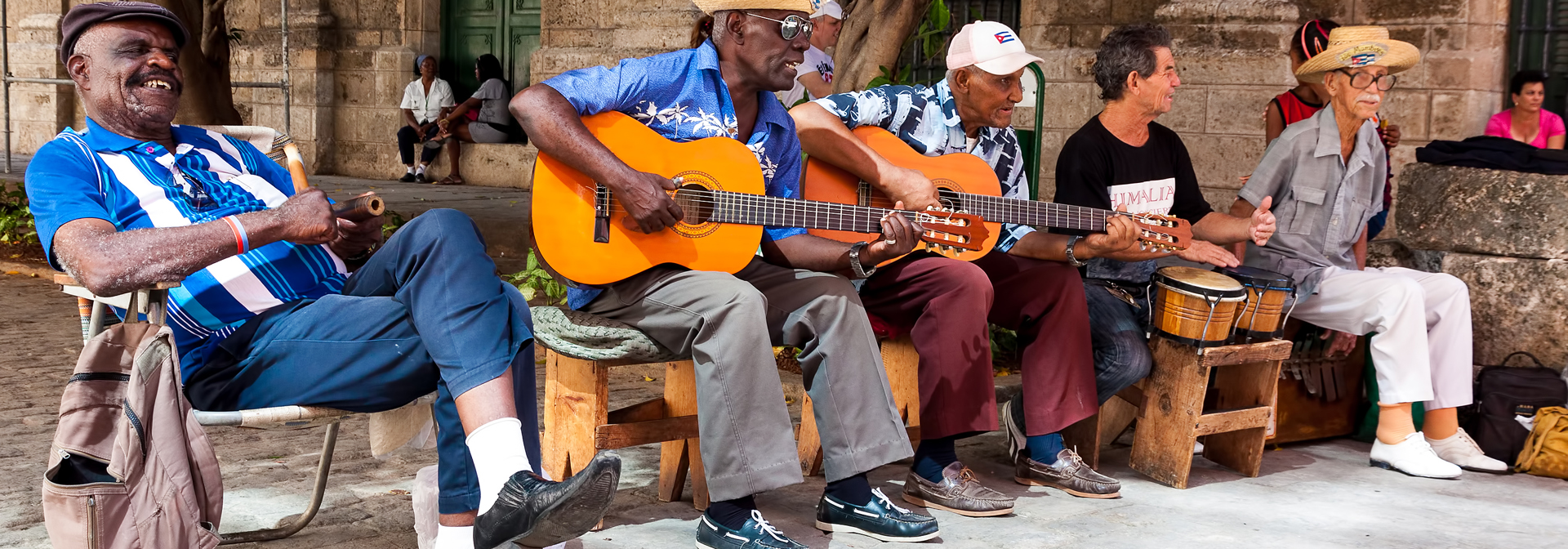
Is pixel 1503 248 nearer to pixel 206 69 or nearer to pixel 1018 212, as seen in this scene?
pixel 1018 212

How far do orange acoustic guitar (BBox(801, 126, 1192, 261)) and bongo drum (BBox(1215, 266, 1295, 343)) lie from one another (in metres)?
0.29

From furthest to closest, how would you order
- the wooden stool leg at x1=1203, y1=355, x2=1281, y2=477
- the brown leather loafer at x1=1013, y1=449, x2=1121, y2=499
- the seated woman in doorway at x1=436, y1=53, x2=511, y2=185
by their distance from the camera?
the seated woman in doorway at x1=436, y1=53, x2=511, y2=185 < the wooden stool leg at x1=1203, y1=355, x2=1281, y2=477 < the brown leather loafer at x1=1013, y1=449, x2=1121, y2=499

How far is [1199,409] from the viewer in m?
4.28

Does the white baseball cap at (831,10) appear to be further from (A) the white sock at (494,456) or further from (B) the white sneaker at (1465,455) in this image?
(A) the white sock at (494,456)

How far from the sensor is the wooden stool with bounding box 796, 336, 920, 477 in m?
4.18

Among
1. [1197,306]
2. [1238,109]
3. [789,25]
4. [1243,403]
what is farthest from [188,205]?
[1238,109]

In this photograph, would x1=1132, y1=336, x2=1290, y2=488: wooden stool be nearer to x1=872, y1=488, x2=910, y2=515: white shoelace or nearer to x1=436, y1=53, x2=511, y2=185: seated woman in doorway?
x1=872, y1=488, x2=910, y2=515: white shoelace

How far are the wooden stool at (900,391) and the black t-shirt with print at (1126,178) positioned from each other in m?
0.68

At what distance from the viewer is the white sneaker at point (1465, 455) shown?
15.4 ft

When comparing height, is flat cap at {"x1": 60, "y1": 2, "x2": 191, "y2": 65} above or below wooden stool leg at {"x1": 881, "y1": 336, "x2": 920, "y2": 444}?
above

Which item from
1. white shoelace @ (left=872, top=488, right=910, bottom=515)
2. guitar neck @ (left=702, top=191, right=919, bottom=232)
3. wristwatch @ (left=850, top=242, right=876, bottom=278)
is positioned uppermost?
guitar neck @ (left=702, top=191, right=919, bottom=232)

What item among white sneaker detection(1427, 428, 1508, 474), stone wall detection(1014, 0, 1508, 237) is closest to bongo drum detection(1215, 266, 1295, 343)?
white sneaker detection(1427, 428, 1508, 474)

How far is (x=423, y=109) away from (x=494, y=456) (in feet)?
39.0

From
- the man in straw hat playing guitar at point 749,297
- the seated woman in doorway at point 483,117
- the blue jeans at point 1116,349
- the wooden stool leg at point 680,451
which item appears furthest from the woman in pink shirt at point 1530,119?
the seated woman in doorway at point 483,117
